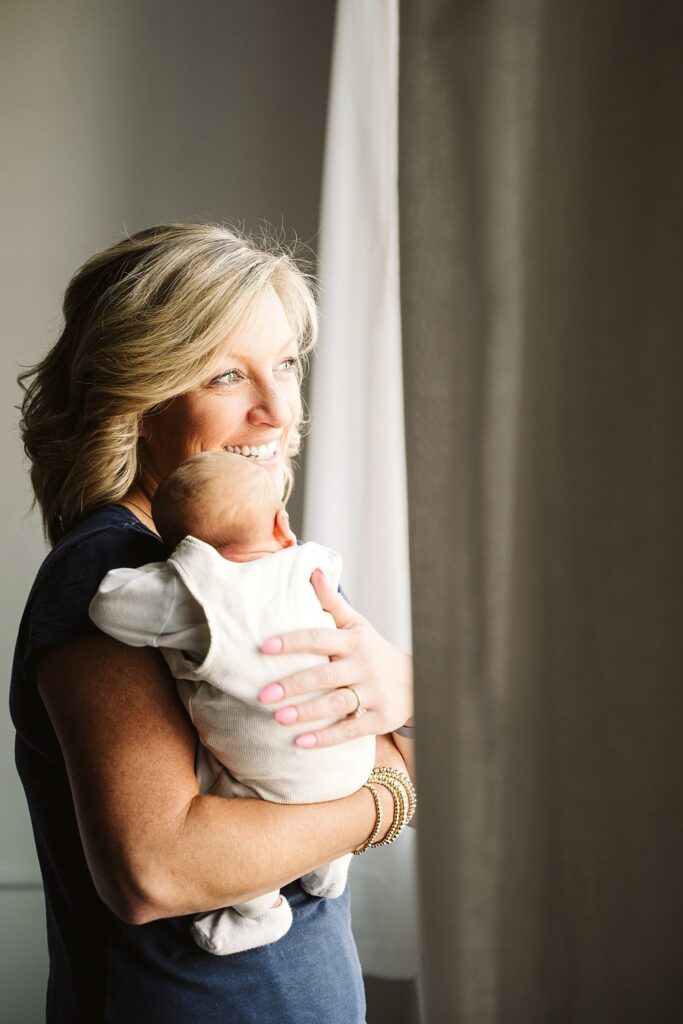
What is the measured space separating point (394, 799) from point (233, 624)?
1.14 feet

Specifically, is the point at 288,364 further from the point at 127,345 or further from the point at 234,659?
the point at 234,659

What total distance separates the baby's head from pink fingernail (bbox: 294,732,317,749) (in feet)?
0.71

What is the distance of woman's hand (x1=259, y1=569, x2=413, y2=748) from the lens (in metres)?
0.94

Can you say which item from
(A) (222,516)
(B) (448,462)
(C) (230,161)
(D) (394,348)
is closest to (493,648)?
(B) (448,462)

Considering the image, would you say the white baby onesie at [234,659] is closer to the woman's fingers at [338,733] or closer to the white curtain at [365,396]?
the woman's fingers at [338,733]

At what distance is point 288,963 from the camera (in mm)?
1064

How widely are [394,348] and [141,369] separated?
3.07ft

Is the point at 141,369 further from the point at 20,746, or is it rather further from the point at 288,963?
the point at 288,963

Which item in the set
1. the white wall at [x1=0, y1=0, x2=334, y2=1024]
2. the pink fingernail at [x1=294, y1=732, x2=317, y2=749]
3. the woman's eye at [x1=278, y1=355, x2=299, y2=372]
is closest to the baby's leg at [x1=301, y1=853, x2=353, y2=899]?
the pink fingernail at [x1=294, y1=732, x2=317, y2=749]

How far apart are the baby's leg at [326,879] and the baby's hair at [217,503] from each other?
1.46 feet

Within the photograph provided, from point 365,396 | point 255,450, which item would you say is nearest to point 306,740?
point 255,450

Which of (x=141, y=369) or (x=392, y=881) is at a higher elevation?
Result: (x=141, y=369)

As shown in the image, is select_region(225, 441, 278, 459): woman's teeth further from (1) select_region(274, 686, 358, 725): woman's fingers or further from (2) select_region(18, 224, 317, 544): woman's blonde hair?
(1) select_region(274, 686, 358, 725): woman's fingers

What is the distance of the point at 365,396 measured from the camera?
6.97ft
